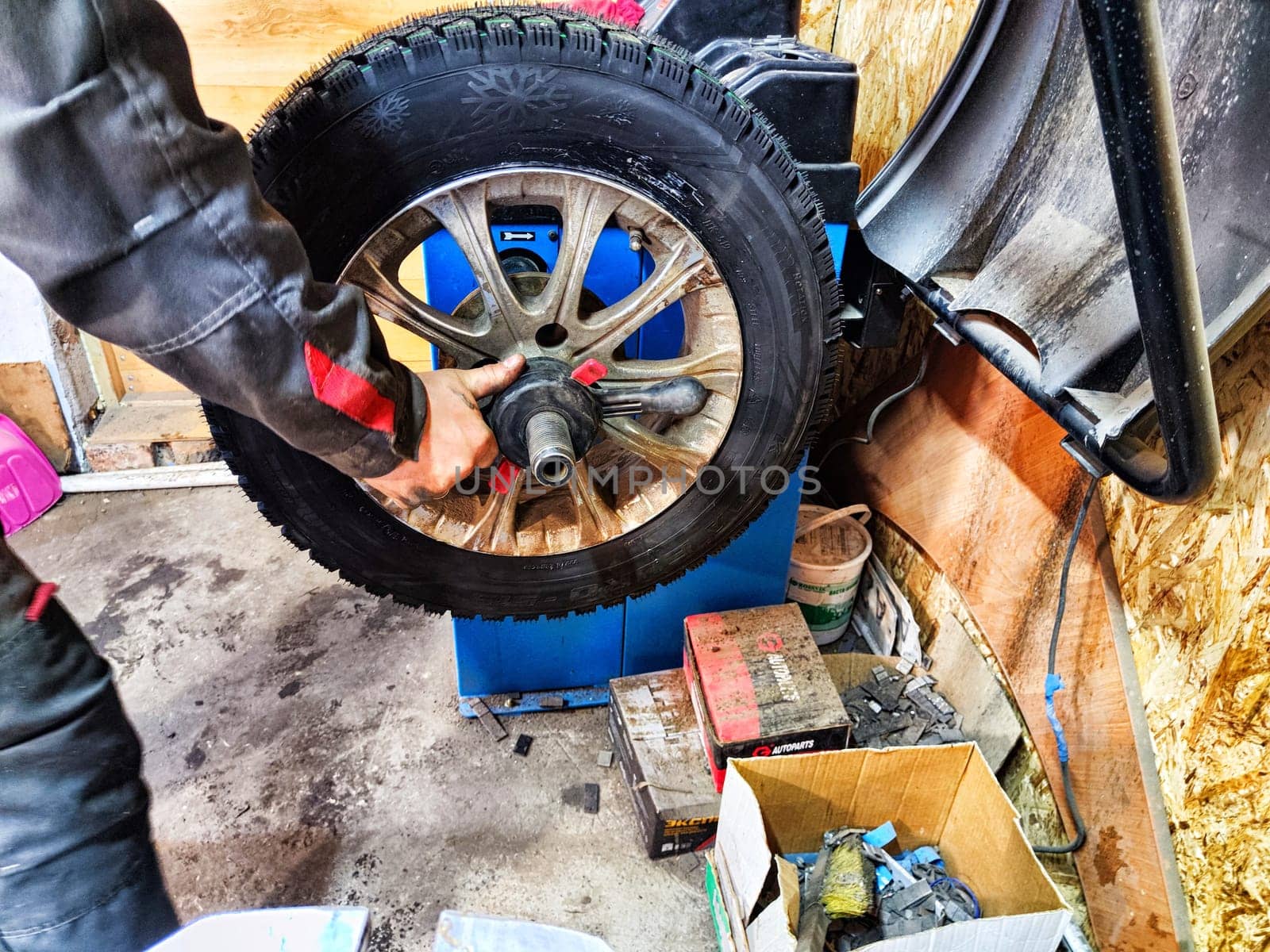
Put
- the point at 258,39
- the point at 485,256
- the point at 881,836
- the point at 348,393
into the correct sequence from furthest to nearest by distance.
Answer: the point at 258,39
the point at 881,836
the point at 485,256
the point at 348,393

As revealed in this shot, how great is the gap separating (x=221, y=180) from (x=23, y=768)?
2.96ft

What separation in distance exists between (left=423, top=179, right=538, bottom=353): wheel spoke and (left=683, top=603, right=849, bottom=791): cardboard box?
2.72 ft

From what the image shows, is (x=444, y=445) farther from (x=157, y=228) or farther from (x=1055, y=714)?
(x=1055, y=714)

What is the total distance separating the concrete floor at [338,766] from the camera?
155 centimetres

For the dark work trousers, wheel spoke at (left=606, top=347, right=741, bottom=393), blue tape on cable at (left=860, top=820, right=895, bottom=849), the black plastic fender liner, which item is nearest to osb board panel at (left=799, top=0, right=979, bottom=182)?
the black plastic fender liner

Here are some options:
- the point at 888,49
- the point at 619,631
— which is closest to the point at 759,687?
the point at 619,631

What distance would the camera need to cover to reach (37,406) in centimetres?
258

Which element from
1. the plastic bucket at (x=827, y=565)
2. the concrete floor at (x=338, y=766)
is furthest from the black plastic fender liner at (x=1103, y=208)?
the concrete floor at (x=338, y=766)

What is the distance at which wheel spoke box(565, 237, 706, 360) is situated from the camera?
3.80 feet

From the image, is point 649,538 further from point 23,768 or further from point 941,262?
point 23,768

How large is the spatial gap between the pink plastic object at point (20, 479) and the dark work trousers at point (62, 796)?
5.75ft

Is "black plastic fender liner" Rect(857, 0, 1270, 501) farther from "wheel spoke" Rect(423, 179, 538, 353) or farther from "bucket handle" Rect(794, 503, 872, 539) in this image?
"bucket handle" Rect(794, 503, 872, 539)

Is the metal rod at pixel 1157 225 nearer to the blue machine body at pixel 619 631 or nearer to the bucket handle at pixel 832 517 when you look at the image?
the blue machine body at pixel 619 631

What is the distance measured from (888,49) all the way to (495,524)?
5.19ft
